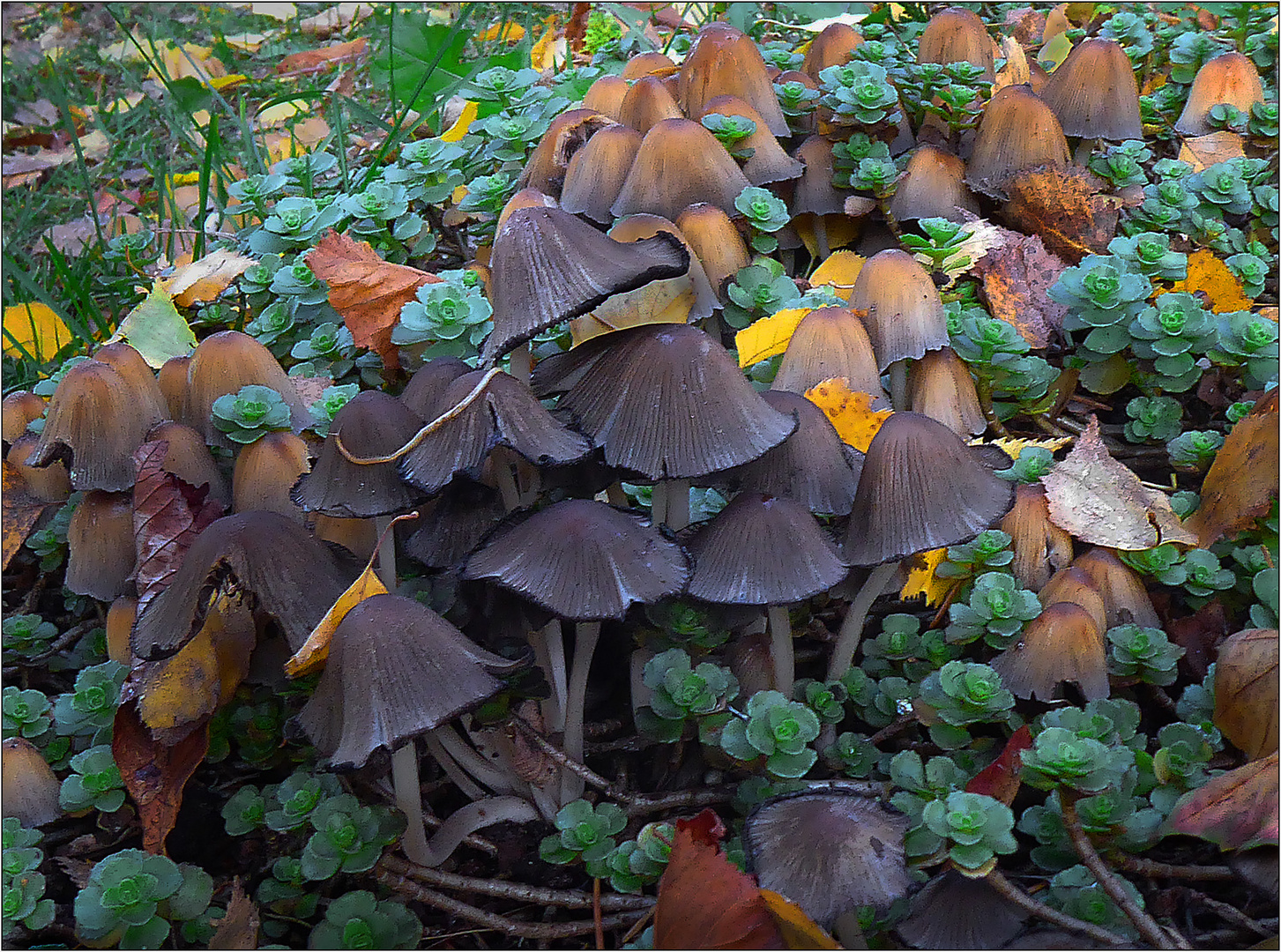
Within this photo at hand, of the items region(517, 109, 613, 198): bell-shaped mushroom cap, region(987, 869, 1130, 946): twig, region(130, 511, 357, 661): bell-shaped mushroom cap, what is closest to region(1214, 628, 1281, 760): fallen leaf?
region(987, 869, 1130, 946): twig

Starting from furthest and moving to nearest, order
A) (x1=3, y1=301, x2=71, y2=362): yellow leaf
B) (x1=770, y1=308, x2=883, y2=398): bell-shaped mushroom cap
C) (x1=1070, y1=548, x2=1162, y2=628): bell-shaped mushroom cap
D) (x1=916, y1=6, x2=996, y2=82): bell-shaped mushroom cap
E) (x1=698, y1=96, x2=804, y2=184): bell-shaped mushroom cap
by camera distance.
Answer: (x1=3, y1=301, x2=71, y2=362): yellow leaf
(x1=916, y1=6, x2=996, y2=82): bell-shaped mushroom cap
(x1=698, y1=96, x2=804, y2=184): bell-shaped mushroom cap
(x1=770, y1=308, x2=883, y2=398): bell-shaped mushroom cap
(x1=1070, y1=548, x2=1162, y2=628): bell-shaped mushroom cap

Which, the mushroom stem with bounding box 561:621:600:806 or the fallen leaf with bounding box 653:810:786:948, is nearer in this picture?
the fallen leaf with bounding box 653:810:786:948

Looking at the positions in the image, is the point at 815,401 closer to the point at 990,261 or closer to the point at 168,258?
the point at 990,261

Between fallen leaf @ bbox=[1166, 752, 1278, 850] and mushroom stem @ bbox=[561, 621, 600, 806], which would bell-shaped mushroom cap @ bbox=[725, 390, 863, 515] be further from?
fallen leaf @ bbox=[1166, 752, 1278, 850]

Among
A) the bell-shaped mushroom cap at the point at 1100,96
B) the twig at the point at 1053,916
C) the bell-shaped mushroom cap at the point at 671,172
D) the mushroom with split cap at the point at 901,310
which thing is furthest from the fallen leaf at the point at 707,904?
the bell-shaped mushroom cap at the point at 1100,96

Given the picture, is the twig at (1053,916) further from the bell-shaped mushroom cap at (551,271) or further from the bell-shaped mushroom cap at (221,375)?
the bell-shaped mushroom cap at (221,375)

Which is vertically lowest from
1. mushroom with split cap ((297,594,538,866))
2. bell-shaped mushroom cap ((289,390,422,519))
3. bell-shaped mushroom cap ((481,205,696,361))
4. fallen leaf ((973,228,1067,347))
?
fallen leaf ((973,228,1067,347))
